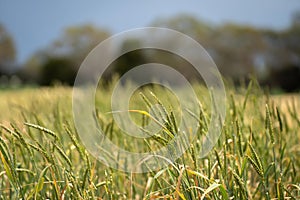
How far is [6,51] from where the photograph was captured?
29.2 metres

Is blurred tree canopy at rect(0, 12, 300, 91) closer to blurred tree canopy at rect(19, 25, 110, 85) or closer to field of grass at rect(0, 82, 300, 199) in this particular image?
blurred tree canopy at rect(19, 25, 110, 85)

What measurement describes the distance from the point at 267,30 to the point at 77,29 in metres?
13.4

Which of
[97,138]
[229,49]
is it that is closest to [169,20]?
[229,49]

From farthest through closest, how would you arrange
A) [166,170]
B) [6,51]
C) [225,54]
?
1. [6,51]
2. [225,54]
3. [166,170]

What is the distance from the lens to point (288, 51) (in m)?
22.6

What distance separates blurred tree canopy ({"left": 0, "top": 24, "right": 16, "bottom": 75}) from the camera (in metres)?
29.2

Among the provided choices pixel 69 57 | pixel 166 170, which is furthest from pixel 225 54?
pixel 166 170

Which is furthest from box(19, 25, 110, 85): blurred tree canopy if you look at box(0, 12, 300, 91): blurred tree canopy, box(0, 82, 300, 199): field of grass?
box(0, 82, 300, 199): field of grass

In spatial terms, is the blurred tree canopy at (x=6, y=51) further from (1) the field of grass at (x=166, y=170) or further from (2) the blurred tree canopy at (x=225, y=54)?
(1) the field of grass at (x=166, y=170)

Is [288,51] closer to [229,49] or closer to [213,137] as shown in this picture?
[229,49]

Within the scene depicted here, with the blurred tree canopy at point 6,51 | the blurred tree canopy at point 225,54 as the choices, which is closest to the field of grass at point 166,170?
the blurred tree canopy at point 225,54

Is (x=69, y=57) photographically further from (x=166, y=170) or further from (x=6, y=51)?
(x=166, y=170)

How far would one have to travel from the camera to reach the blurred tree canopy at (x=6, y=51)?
2925 cm

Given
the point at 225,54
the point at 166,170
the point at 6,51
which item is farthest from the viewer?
the point at 6,51
